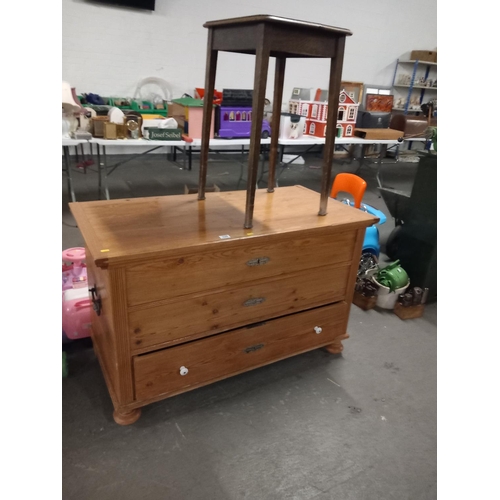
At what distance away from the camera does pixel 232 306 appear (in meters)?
1.58

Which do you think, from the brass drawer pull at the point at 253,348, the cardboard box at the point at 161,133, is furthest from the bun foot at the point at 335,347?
the cardboard box at the point at 161,133

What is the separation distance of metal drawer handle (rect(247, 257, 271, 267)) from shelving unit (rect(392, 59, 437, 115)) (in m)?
6.99

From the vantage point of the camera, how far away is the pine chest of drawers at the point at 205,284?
1.36m

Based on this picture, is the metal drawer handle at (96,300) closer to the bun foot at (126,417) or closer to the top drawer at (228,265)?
the top drawer at (228,265)

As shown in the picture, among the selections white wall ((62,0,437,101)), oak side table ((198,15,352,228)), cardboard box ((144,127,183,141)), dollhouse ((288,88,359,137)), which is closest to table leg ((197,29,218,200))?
oak side table ((198,15,352,228))

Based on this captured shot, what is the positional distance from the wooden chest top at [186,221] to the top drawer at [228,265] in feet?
0.16

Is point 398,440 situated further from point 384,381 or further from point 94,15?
point 94,15

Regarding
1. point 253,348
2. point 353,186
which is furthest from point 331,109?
point 353,186

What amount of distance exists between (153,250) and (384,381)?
130 cm

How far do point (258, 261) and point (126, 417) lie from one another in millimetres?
798

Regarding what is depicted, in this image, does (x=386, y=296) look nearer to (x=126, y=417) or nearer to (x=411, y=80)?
(x=126, y=417)

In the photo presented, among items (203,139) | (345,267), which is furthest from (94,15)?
(345,267)

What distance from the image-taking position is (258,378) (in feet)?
6.12

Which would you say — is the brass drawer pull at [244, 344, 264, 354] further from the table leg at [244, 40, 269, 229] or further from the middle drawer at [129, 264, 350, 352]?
the table leg at [244, 40, 269, 229]
